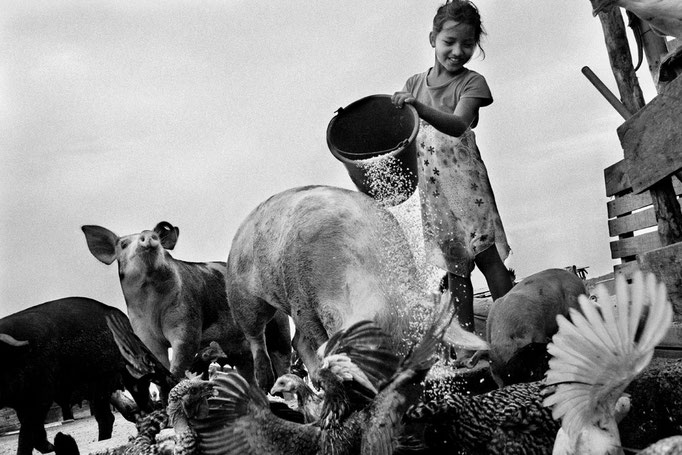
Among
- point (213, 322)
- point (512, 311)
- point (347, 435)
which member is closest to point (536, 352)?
point (512, 311)

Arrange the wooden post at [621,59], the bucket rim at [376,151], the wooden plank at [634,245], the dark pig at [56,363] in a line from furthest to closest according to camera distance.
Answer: the wooden plank at [634,245] → the wooden post at [621,59] → the dark pig at [56,363] → the bucket rim at [376,151]

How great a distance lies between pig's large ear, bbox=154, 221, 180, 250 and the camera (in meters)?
6.40

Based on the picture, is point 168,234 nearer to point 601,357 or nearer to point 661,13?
point 661,13

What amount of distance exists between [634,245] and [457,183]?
97.6 inches

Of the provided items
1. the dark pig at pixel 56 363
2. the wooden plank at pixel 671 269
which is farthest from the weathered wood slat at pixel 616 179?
the dark pig at pixel 56 363

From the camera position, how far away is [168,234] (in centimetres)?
653

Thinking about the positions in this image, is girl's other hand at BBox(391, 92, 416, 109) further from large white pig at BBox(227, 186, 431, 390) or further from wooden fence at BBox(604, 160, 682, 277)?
wooden fence at BBox(604, 160, 682, 277)

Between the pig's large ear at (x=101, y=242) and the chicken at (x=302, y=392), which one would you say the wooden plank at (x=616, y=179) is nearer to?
the chicken at (x=302, y=392)

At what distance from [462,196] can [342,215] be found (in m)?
1.20

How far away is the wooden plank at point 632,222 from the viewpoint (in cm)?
645

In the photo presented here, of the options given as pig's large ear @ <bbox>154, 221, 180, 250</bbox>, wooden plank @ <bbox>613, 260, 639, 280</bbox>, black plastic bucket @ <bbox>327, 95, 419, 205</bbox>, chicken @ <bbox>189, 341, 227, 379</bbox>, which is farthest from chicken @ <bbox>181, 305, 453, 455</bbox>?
pig's large ear @ <bbox>154, 221, 180, 250</bbox>

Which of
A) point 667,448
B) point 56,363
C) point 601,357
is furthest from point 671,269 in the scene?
point 56,363

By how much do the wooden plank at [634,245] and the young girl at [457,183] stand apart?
6.36 feet

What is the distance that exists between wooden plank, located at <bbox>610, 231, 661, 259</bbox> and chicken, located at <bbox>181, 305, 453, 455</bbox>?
151 inches
